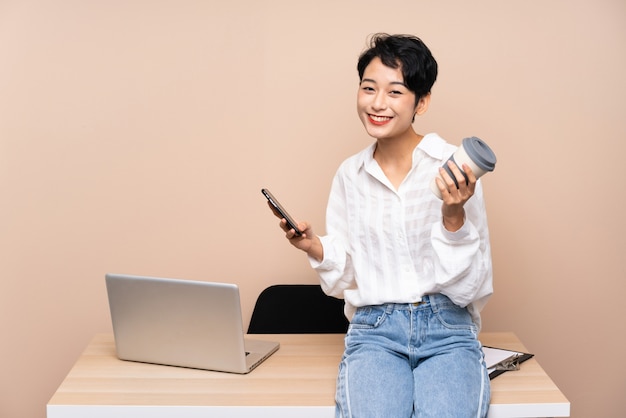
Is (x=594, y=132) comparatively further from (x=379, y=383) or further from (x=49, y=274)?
(x=49, y=274)

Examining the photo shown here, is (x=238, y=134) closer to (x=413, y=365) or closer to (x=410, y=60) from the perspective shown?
(x=410, y=60)

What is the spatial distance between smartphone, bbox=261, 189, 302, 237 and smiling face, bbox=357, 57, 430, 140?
327 millimetres

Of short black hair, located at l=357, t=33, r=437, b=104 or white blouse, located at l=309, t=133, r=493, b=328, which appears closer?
white blouse, located at l=309, t=133, r=493, b=328

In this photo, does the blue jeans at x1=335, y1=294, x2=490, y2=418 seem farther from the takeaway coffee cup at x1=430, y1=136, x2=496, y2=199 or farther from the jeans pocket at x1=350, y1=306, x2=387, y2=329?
the takeaway coffee cup at x1=430, y1=136, x2=496, y2=199

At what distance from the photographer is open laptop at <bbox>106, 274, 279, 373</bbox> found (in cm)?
230

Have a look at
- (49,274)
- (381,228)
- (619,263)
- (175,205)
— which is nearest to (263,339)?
(381,228)

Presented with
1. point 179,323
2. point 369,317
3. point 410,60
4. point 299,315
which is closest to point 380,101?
point 410,60

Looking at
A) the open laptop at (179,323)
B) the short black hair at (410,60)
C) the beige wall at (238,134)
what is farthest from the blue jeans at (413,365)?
the beige wall at (238,134)

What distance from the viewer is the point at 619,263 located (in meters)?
3.41

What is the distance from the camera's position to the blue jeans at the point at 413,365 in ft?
6.86

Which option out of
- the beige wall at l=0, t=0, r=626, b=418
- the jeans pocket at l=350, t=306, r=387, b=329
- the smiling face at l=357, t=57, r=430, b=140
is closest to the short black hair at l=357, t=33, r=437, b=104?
the smiling face at l=357, t=57, r=430, b=140

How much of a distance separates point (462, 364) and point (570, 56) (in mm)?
1590

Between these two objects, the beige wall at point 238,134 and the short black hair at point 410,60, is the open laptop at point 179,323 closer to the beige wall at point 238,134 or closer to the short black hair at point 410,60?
the short black hair at point 410,60

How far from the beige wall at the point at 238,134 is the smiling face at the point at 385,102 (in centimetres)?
91
